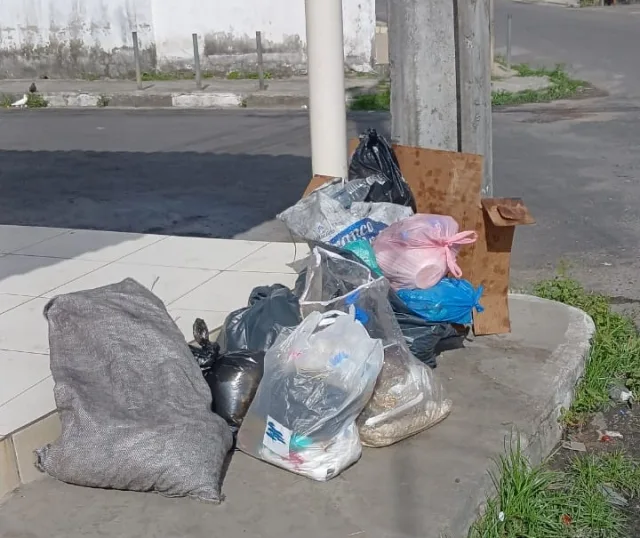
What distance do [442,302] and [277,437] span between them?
121 centimetres

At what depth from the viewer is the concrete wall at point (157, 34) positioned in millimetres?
17250

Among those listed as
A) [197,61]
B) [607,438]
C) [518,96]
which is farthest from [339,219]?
[197,61]

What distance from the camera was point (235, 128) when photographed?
43.6 ft

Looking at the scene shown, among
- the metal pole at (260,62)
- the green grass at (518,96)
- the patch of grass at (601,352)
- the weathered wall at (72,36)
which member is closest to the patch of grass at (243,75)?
the metal pole at (260,62)

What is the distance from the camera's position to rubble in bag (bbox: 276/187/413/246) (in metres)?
4.56

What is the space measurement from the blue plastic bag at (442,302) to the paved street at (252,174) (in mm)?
1955

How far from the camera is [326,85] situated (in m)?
5.24

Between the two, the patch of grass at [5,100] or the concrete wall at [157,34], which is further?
the patch of grass at [5,100]

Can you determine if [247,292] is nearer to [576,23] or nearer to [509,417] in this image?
[509,417]

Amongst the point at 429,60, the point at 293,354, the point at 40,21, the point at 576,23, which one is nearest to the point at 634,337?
the point at 429,60

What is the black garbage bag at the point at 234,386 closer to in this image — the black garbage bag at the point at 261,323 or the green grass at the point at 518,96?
the black garbage bag at the point at 261,323

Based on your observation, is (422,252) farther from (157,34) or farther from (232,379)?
(157,34)

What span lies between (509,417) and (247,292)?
64.9 inches

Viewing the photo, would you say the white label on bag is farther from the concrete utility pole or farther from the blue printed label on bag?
the concrete utility pole
